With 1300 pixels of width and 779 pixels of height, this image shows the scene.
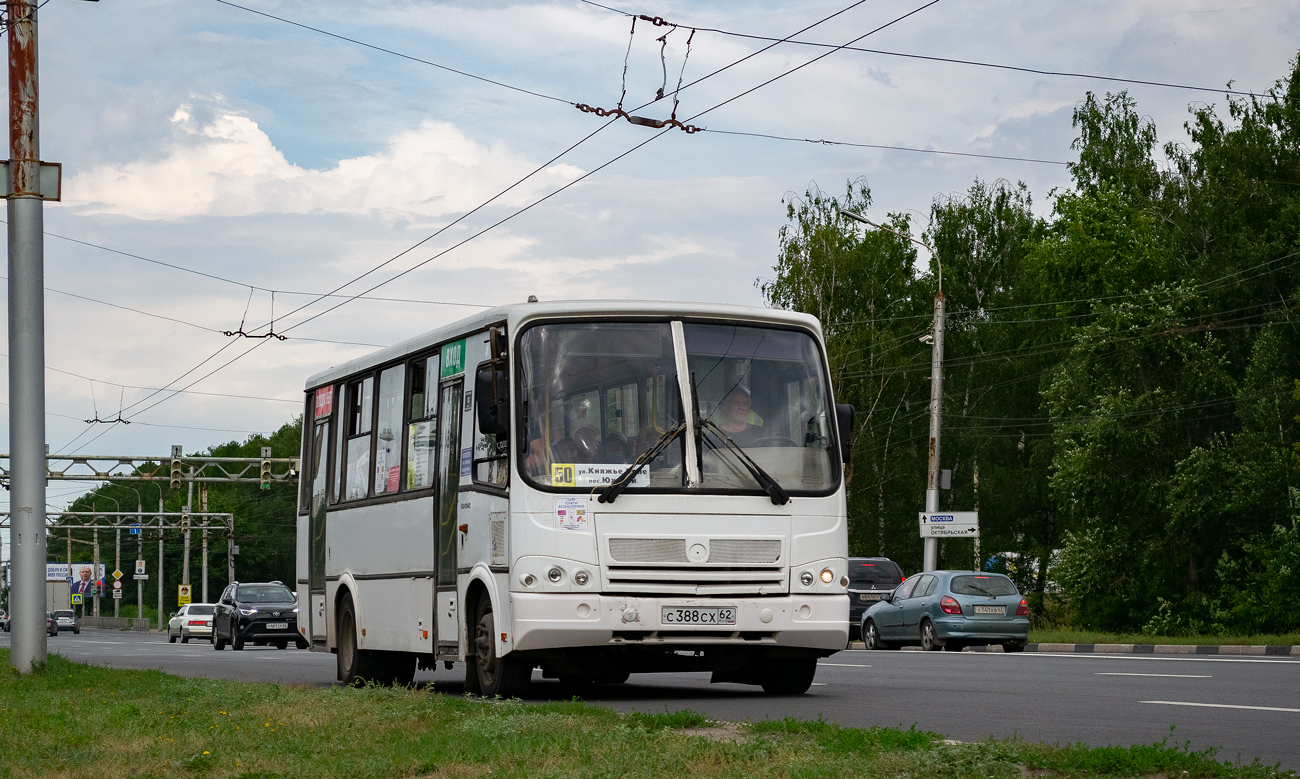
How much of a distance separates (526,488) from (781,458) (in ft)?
6.47

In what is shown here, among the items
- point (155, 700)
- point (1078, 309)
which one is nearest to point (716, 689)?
point (155, 700)

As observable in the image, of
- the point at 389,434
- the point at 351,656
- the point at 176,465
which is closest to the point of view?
the point at 389,434

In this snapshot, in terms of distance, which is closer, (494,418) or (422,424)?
(494,418)

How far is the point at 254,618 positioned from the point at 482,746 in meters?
32.4

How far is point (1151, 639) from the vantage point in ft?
97.3

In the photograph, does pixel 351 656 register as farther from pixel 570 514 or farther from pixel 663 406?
pixel 663 406

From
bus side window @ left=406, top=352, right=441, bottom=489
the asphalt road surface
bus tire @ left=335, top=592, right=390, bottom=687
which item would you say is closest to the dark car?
the asphalt road surface

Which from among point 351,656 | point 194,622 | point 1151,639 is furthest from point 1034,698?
point 194,622

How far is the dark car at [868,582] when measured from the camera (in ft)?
114

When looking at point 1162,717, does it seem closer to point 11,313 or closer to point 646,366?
point 646,366

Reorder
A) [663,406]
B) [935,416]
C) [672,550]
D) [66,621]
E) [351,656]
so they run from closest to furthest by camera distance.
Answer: [672,550] → [663,406] → [351,656] → [935,416] → [66,621]

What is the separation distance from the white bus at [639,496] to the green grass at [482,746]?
4.15 ft

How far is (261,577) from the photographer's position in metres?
131

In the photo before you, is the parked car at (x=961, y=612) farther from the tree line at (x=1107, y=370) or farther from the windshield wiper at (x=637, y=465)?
the windshield wiper at (x=637, y=465)
